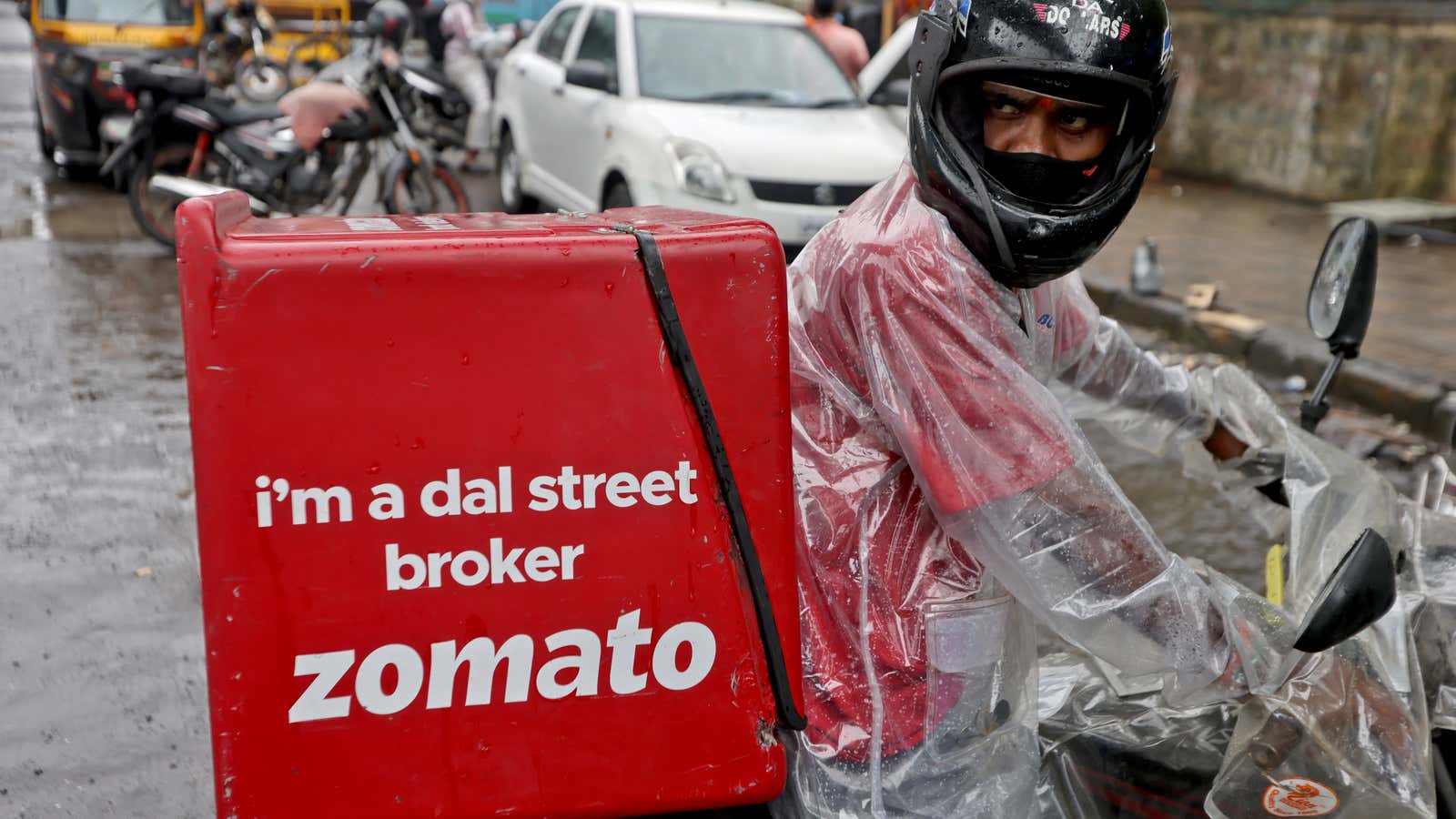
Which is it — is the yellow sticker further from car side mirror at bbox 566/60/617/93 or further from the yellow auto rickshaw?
the yellow auto rickshaw

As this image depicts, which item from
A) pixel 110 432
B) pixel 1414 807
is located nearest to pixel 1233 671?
pixel 1414 807

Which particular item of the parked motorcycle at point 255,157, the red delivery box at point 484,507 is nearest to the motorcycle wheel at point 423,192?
the parked motorcycle at point 255,157

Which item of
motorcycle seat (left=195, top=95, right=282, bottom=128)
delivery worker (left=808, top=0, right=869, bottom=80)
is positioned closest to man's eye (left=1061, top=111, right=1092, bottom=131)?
motorcycle seat (left=195, top=95, right=282, bottom=128)

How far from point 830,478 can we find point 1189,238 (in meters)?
8.33

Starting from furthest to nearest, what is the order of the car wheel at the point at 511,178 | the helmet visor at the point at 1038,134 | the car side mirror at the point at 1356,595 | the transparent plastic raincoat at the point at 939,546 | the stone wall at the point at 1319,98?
1. the stone wall at the point at 1319,98
2. the car wheel at the point at 511,178
3. the helmet visor at the point at 1038,134
4. the transparent plastic raincoat at the point at 939,546
5. the car side mirror at the point at 1356,595

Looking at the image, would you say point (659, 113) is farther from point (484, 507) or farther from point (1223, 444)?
point (484, 507)

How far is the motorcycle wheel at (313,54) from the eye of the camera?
19234mm

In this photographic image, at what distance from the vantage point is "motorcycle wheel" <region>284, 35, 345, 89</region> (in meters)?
19.2

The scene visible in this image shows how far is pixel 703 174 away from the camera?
714 cm

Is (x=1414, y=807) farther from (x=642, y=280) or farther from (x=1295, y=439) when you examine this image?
(x=642, y=280)

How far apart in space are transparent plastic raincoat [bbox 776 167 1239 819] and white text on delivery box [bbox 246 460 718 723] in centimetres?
31

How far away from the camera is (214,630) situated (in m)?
1.31

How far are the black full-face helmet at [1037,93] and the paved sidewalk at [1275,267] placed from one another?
478cm

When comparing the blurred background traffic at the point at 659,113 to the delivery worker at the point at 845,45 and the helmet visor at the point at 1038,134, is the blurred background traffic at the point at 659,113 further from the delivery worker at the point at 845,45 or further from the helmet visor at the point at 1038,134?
the helmet visor at the point at 1038,134
